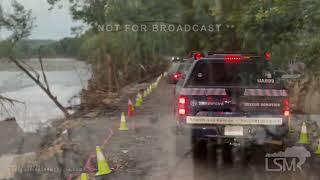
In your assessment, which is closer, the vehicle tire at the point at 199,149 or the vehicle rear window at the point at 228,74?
the vehicle rear window at the point at 228,74

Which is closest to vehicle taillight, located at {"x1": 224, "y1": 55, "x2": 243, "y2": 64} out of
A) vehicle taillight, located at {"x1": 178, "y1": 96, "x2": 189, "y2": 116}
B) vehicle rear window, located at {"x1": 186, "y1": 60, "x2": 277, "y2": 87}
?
vehicle rear window, located at {"x1": 186, "y1": 60, "x2": 277, "y2": 87}

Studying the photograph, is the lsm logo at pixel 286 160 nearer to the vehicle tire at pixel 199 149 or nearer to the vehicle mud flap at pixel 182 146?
the vehicle tire at pixel 199 149

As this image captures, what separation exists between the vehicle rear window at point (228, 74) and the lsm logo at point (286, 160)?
1.32 metres

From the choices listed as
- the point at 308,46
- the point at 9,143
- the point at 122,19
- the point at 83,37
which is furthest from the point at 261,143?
the point at 83,37

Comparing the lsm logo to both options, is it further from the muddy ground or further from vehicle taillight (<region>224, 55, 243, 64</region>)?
vehicle taillight (<region>224, 55, 243, 64</region>)

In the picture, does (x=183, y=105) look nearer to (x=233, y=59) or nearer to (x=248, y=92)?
(x=248, y=92)

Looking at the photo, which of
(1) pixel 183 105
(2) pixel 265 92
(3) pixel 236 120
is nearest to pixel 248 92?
(2) pixel 265 92

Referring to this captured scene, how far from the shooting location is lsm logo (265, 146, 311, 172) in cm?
804

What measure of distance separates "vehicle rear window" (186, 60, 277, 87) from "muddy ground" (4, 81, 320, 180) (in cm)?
103

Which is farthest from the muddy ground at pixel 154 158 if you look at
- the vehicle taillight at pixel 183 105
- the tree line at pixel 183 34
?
the tree line at pixel 183 34

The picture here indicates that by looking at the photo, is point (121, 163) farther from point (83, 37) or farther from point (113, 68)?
point (113, 68)

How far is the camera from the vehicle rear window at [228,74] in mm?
8070

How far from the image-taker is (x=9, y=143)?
2253 centimetres

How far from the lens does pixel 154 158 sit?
947 cm
